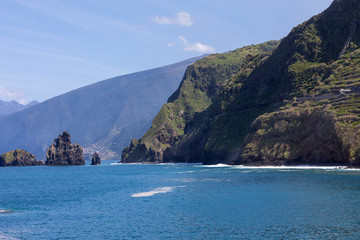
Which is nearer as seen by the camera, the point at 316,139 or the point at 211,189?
the point at 211,189

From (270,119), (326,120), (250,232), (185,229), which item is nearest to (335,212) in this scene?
(250,232)

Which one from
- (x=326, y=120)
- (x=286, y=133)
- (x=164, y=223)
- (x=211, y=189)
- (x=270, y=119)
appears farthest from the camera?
(x=270, y=119)

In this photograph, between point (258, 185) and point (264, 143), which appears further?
point (264, 143)

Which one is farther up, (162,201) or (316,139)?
→ (316,139)

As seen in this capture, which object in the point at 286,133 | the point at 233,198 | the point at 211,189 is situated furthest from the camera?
the point at 286,133

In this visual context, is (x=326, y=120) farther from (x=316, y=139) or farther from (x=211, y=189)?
(x=211, y=189)

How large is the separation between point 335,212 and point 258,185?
127ft

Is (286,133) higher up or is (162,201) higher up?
(286,133)

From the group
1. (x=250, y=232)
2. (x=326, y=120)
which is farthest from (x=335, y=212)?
(x=326, y=120)

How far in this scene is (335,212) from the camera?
62.8m

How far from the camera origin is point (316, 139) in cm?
16038

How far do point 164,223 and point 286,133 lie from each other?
4992 inches

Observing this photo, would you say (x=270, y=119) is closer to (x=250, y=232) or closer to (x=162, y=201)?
(x=162, y=201)

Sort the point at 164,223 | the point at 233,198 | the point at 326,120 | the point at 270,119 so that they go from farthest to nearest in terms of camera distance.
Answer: the point at 270,119, the point at 326,120, the point at 233,198, the point at 164,223
